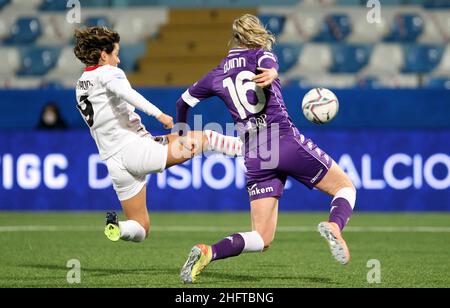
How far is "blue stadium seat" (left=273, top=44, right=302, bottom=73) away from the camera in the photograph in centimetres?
1745

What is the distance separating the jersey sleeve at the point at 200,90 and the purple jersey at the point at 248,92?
0.09ft

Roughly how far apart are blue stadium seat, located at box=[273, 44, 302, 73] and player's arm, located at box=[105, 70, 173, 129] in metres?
10.1

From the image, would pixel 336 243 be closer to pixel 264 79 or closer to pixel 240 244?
pixel 240 244

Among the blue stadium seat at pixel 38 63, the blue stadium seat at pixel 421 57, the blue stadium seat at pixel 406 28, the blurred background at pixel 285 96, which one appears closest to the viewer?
the blurred background at pixel 285 96

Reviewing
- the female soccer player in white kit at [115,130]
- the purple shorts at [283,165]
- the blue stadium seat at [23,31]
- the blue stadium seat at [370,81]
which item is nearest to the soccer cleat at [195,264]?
the purple shorts at [283,165]

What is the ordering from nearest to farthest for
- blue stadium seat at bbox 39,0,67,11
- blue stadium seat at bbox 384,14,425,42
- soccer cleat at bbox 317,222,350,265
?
soccer cleat at bbox 317,222,350,265 < blue stadium seat at bbox 384,14,425,42 < blue stadium seat at bbox 39,0,67,11

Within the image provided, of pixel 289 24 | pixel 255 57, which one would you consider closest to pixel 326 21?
pixel 289 24

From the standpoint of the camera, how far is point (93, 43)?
752cm

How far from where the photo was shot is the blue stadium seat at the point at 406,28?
18.0 metres

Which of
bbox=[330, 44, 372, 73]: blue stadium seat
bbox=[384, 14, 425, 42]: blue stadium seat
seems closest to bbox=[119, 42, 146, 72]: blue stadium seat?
bbox=[330, 44, 372, 73]: blue stadium seat

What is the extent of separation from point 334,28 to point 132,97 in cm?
1133

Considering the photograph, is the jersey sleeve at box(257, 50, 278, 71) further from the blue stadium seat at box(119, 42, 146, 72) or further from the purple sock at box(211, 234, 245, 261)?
the blue stadium seat at box(119, 42, 146, 72)

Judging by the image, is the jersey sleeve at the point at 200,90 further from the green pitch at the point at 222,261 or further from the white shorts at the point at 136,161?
the green pitch at the point at 222,261
